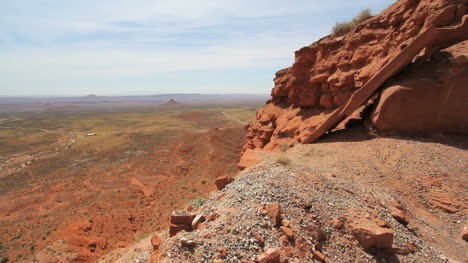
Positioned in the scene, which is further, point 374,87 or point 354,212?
point 374,87

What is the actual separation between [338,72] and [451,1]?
6423 millimetres

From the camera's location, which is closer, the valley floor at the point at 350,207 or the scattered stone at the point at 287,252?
the scattered stone at the point at 287,252

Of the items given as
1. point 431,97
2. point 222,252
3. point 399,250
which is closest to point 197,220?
point 222,252

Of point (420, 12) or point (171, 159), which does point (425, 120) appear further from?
point (171, 159)

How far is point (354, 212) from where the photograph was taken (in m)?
6.74

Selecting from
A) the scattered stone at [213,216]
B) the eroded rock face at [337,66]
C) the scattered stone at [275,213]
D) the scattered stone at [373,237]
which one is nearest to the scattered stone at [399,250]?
the scattered stone at [373,237]

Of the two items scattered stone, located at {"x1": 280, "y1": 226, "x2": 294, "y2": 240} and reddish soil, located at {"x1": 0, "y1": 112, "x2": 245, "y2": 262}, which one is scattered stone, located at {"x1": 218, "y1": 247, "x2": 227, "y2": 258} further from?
reddish soil, located at {"x1": 0, "y1": 112, "x2": 245, "y2": 262}

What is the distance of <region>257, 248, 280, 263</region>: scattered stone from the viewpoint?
16.3 ft

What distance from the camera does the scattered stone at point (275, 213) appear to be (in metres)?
5.95

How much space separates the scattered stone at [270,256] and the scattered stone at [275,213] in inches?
34.3

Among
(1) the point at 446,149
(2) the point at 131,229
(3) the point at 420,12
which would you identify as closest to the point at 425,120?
(1) the point at 446,149

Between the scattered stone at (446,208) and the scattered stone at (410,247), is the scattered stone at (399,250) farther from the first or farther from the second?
the scattered stone at (446,208)

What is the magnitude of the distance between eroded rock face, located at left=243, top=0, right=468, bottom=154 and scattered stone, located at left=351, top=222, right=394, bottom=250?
34.7 feet

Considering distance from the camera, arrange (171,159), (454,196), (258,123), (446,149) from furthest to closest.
Answer: (171,159)
(258,123)
(446,149)
(454,196)
